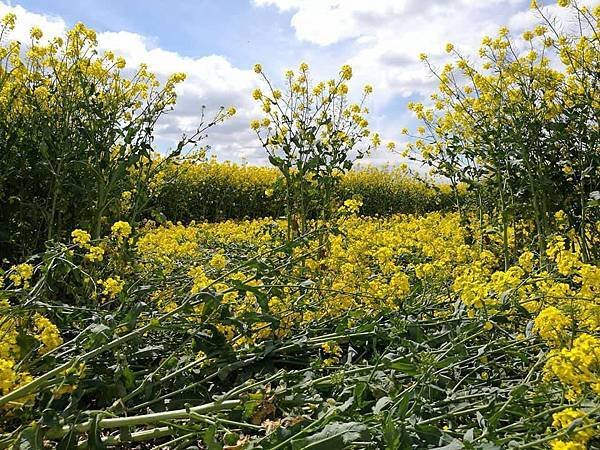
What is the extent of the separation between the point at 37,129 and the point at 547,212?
11.1ft

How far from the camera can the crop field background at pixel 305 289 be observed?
1635 mm

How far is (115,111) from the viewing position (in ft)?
12.3

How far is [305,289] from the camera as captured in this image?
2668mm

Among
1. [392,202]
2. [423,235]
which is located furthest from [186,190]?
[423,235]

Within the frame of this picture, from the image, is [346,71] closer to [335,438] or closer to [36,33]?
[36,33]

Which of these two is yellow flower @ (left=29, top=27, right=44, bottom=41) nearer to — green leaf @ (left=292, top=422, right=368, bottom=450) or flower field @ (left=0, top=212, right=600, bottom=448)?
flower field @ (left=0, top=212, right=600, bottom=448)

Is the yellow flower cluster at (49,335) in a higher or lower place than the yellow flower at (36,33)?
lower

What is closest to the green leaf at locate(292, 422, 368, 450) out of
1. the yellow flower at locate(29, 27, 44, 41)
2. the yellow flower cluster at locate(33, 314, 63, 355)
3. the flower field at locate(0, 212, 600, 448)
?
the flower field at locate(0, 212, 600, 448)

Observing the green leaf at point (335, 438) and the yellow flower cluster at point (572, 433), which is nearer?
the yellow flower cluster at point (572, 433)

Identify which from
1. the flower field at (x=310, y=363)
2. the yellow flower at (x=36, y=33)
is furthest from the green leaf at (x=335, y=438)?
the yellow flower at (x=36, y=33)

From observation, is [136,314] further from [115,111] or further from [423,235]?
[423,235]

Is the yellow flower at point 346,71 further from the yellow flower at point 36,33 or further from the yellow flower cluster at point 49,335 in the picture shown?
the yellow flower cluster at point 49,335

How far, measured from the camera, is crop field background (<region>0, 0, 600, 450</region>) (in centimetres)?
163

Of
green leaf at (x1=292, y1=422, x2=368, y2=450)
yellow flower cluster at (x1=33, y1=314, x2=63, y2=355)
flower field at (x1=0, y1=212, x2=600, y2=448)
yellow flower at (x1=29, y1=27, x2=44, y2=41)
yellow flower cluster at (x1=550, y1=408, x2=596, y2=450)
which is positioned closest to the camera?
yellow flower cluster at (x1=550, y1=408, x2=596, y2=450)
